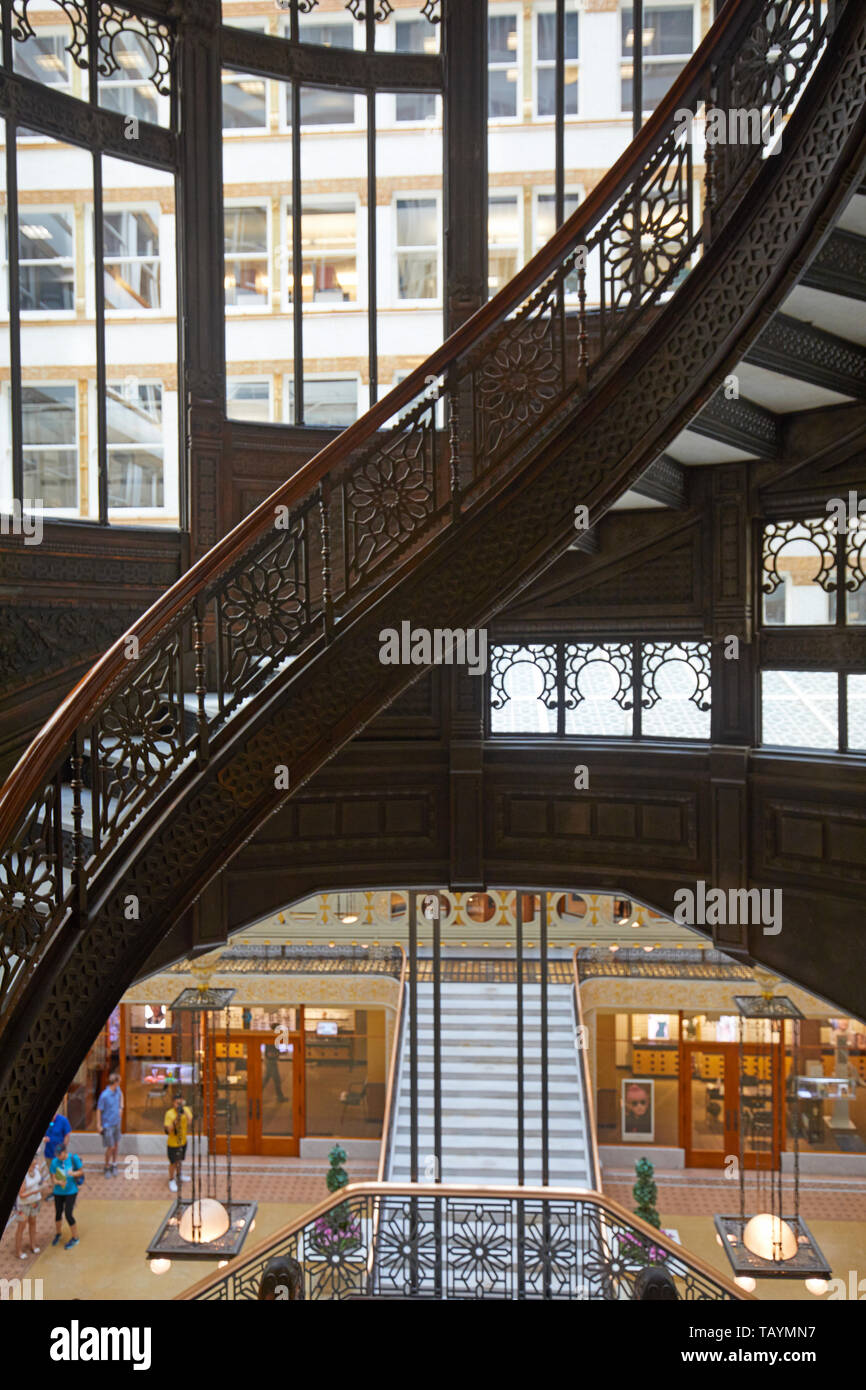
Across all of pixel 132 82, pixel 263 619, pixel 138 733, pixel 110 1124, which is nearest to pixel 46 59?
pixel 132 82

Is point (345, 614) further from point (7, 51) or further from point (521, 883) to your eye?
point (7, 51)

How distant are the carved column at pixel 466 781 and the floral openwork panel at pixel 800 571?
1856mm

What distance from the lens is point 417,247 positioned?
21.8ft

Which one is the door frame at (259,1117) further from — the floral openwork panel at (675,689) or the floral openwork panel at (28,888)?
the floral openwork panel at (28,888)

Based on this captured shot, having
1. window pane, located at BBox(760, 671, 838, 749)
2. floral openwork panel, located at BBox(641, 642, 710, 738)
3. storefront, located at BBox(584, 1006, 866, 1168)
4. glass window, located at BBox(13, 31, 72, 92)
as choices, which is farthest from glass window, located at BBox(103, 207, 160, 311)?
storefront, located at BBox(584, 1006, 866, 1168)

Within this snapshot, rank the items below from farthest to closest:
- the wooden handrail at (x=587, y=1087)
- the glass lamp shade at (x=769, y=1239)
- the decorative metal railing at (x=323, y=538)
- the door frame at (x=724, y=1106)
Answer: the door frame at (x=724, y=1106), the wooden handrail at (x=587, y=1087), the glass lamp shade at (x=769, y=1239), the decorative metal railing at (x=323, y=538)

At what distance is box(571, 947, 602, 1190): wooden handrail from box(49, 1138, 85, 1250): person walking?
17.5ft

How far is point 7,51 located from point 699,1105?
12673 millimetres

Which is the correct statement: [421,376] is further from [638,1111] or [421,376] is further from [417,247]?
[638,1111]

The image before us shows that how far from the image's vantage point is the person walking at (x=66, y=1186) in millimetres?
10336

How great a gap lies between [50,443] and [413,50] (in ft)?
11.6

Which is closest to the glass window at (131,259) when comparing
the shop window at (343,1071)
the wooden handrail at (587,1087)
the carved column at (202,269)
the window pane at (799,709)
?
the carved column at (202,269)

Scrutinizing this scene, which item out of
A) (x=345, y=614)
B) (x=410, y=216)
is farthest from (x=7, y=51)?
(x=345, y=614)

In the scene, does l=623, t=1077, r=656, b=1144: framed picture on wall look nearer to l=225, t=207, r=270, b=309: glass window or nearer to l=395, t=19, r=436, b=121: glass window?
l=225, t=207, r=270, b=309: glass window
